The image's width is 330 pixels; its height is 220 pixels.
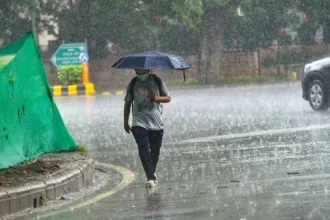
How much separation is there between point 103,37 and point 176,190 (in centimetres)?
3753

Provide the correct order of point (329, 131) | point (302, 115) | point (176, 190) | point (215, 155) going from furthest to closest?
1. point (302, 115)
2. point (329, 131)
3. point (215, 155)
4. point (176, 190)

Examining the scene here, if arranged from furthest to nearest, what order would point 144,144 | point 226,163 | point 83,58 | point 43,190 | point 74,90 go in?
point 74,90 < point 83,58 < point 226,163 < point 144,144 < point 43,190

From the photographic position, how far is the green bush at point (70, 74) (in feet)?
138

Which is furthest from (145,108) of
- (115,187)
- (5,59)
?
(5,59)

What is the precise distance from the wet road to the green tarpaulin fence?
1255 mm

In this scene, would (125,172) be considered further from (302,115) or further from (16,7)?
(16,7)

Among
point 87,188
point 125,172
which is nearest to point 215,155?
point 125,172

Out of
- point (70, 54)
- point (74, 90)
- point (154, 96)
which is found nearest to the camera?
point (154, 96)

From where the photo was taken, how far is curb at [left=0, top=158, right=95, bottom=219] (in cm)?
944

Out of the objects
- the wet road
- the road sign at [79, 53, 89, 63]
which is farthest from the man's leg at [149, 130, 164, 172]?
the road sign at [79, 53, 89, 63]

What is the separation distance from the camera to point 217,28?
45.4 meters

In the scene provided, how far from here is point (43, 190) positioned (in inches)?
402

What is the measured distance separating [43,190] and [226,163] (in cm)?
338

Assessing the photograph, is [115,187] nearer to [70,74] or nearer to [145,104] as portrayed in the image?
[145,104]
